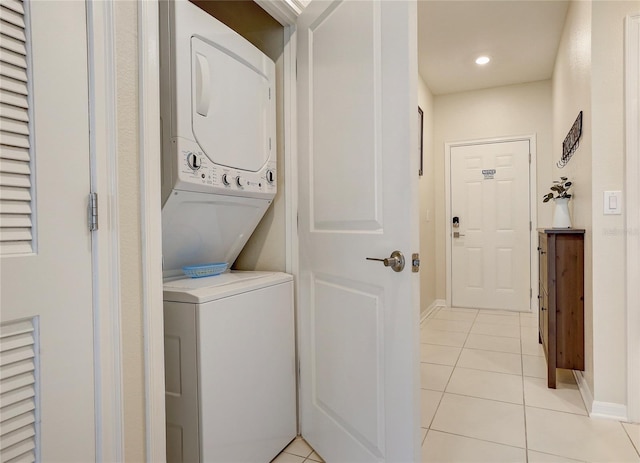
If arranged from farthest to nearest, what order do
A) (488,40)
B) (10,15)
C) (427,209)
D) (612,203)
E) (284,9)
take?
(427,209), (488,40), (612,203), (284,9), (10,15)

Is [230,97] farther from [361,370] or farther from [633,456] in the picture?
[633,456]

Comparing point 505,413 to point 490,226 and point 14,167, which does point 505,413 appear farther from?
point 490,226

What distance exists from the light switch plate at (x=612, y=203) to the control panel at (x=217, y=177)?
1670mm

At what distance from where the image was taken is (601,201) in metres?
2.04

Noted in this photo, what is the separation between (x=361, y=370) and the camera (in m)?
1.46

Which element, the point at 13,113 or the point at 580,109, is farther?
the point at 580,109

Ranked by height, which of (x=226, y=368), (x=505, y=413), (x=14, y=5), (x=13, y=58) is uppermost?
(x=14, y=5)

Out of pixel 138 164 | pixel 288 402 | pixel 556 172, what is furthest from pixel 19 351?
pixel 556 172

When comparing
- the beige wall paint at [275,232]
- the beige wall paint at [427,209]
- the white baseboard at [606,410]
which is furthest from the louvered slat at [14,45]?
the beige wall paint at [427,209]

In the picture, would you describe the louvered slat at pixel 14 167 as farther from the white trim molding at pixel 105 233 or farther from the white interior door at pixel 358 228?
the white interior door at pixel 358 228

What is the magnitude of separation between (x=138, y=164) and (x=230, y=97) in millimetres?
609

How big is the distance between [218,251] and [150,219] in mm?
742

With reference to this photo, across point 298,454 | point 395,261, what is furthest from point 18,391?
point 298,454

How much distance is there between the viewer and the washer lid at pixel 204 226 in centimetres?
147
